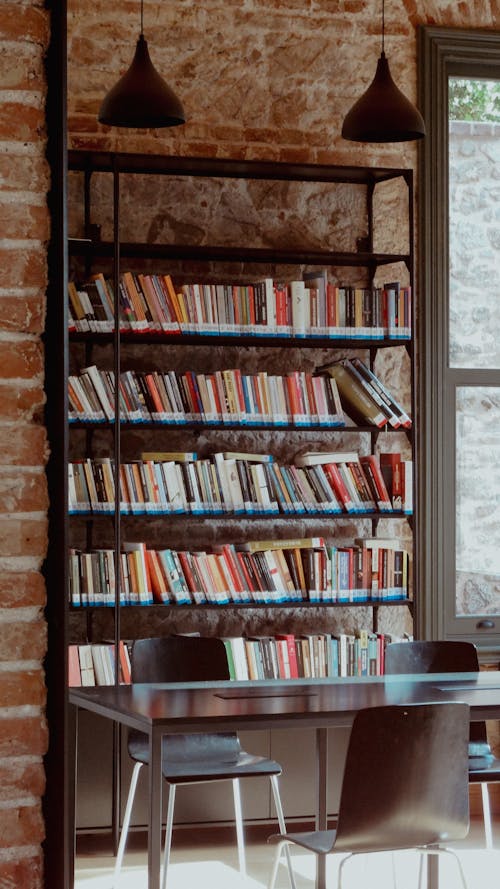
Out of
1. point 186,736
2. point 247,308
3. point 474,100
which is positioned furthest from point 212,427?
A: point 474,100

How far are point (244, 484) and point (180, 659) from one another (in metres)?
1.09

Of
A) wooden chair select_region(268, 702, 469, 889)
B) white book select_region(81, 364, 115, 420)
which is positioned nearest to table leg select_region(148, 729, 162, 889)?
wooden chair select_region(268, 702, 469, 889)

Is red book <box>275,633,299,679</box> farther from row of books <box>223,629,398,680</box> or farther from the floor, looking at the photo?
the floor

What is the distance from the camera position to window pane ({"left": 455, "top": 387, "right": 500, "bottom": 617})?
603 cm

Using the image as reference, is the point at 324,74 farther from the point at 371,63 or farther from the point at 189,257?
the point at 189,257

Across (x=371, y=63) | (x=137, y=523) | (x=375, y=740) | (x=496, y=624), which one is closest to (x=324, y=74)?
(x=371, y=63)

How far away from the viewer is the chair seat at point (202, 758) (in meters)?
4.17

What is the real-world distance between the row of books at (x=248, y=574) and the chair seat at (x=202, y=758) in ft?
2.79

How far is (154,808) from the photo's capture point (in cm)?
341

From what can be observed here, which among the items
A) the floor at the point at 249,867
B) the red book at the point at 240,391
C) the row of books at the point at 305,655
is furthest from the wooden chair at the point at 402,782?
the red book at the point at 240,391

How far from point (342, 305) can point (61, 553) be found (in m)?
3.98

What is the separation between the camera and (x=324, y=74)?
5879mm

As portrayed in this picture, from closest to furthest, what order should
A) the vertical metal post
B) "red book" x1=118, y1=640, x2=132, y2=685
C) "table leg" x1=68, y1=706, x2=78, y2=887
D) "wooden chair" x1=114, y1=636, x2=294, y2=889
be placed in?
1. "table leg" x1=68, y1=706, x2=78, y2=887
2. "wooden chair" x1=114, y1=636, x2=294, y2=889
3. the vertical metal post
4. "red book" x1=118, y1=640, x2=132, y2=685

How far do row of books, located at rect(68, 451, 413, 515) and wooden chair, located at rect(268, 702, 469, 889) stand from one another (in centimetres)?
215
